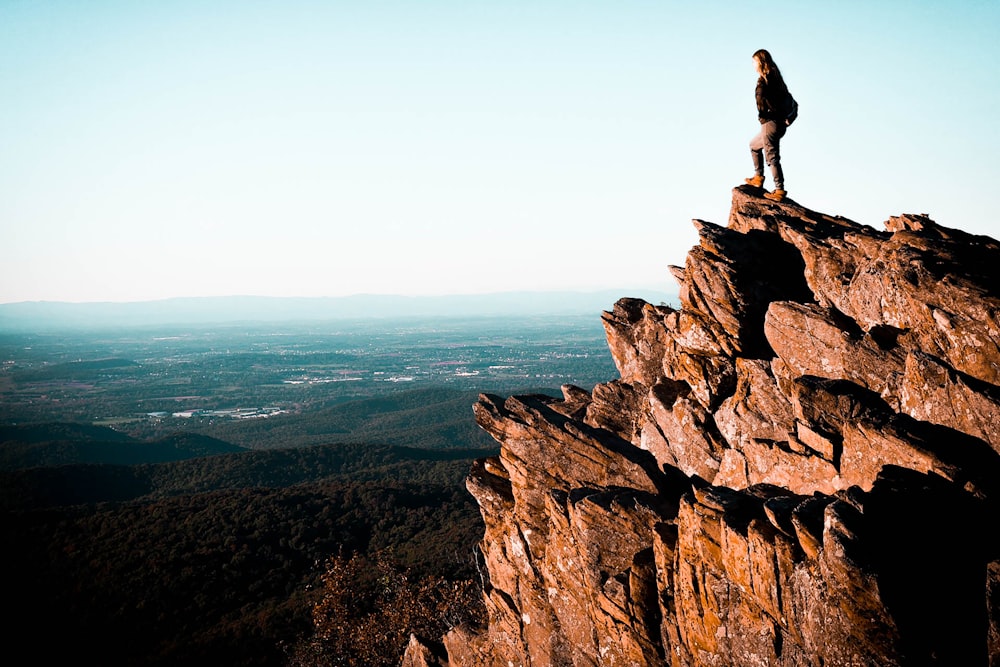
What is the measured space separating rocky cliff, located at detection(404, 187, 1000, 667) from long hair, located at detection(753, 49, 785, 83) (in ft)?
14.2

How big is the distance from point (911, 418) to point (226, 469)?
127 metres

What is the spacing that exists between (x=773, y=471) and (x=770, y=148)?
36.9 ft

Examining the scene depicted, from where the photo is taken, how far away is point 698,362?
19.8 m

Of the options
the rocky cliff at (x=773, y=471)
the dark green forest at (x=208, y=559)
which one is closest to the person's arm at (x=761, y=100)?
the rocky cliff at (x=773, y=471)

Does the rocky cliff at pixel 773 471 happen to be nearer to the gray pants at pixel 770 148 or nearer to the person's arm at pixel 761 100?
the gray pants at pixel 770 148

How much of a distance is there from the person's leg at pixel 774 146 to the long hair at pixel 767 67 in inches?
52.4

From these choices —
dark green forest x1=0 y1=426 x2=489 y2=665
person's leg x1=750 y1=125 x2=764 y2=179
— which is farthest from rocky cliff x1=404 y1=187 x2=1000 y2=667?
dark green forest x1=0 y1=426 x2=489 y2=665

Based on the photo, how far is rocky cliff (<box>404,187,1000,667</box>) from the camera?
1168 centimetres

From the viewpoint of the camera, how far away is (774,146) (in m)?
20.8

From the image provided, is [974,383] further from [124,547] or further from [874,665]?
Result: [124,547]

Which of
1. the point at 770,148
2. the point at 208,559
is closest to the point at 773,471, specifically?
the point at 770,148

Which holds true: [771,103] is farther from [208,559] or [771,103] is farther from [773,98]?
[208,559]

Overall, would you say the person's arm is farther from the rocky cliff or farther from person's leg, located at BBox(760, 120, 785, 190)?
the rocky cliff

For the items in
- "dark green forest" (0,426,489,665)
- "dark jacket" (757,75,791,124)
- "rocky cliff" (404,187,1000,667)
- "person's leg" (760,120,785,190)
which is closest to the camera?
"rocky cliff" (404,187,1000,667)
